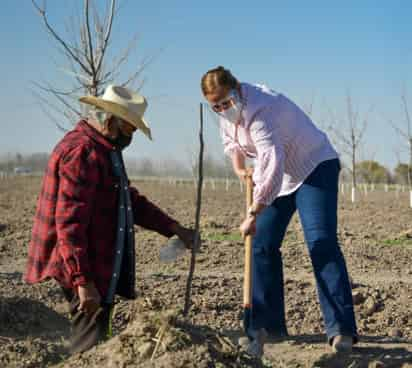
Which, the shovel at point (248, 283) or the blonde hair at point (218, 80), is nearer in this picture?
the blonde hair at point (218, 80)

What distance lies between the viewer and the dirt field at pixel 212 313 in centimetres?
295

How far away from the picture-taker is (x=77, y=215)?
3129mm

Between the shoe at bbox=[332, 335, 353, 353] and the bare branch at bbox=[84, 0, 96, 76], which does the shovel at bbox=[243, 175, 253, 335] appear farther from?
the bare branch at bbox=[84, 0, 96, 76]

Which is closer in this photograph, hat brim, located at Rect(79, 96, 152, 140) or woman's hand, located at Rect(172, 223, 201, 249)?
hat brim, located at Rect(79, 96, 152, 140)

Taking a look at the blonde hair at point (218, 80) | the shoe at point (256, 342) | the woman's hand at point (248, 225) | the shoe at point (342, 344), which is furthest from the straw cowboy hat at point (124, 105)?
the shoe at point (342, 344)

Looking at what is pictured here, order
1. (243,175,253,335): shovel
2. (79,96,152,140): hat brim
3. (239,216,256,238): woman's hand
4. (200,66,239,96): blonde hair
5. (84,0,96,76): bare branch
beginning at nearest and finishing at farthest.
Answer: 1. (79,96,152,140): hat brim
2. (200,66,239,96): blonde hair
3. (239,216,256,238): woman's hand
4. (243,175,253,335): shovel
5. (84,0,96,76): bare branch

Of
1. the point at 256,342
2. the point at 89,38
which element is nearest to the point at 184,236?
the point at 256,342

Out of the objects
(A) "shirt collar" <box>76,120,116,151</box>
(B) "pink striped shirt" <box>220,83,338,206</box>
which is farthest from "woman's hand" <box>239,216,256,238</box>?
(A) "shirt collar" <box>76,120,116,151</box>

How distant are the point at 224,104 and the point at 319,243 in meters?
1.01

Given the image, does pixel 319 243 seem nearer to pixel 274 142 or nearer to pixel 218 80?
pixel 274 142

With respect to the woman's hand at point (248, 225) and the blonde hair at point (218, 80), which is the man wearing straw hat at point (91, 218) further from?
the woman's hand at point (248, 225)

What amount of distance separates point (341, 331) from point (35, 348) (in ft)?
5.96

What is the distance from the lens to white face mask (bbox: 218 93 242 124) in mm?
3730

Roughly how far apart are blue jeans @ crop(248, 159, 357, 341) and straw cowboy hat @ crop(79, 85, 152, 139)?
1.10 metres
